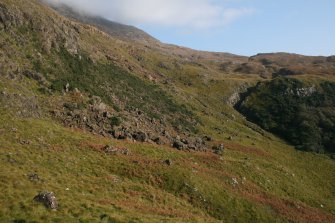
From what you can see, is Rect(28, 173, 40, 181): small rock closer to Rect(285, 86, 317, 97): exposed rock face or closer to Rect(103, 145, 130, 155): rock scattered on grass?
Rect(103, 145, 130, 155): rock scattered on grass

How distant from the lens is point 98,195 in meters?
32.7

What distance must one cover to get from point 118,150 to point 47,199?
18950mm

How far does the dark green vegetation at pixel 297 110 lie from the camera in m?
88.2

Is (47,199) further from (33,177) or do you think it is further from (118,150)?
(118,150)

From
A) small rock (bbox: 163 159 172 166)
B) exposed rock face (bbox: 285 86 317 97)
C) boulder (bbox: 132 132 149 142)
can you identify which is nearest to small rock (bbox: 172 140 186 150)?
boulder (bbox: 132 132 149 142)

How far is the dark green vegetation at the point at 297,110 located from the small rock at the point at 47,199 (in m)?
67.4

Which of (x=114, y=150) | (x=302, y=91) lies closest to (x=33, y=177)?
(x=114, y=150)

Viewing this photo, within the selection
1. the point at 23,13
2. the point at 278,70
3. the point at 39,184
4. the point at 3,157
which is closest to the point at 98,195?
the point at 39,184

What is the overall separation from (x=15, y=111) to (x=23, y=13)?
2503 centimetres

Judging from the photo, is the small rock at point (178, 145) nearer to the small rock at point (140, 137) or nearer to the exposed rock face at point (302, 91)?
the small rock at point (140, 137)

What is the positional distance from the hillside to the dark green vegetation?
663cm

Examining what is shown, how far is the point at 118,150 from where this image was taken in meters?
45.7

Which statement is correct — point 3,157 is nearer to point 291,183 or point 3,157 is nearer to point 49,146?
point 49,146

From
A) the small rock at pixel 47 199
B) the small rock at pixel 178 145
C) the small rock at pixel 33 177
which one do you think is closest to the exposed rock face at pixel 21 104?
the small rock at pixel 33 177
